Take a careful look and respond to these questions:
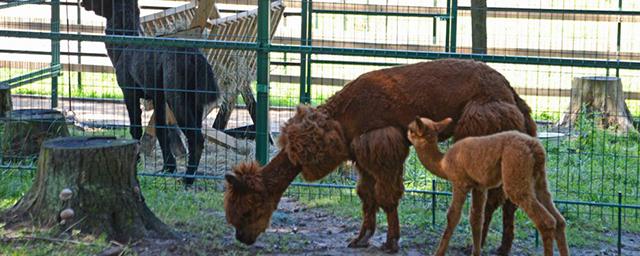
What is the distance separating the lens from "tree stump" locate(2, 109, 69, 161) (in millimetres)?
9891

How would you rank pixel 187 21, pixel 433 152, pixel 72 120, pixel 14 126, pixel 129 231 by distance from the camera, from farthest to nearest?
pixel 187 21 < pixel 72 120 < pixel 14 126 < pixel 129 231 < pixel 433 152

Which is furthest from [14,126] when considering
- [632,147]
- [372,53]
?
[632,147]

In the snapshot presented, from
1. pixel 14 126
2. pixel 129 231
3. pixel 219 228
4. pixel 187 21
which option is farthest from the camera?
pixel 187 21

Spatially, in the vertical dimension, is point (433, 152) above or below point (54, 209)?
above

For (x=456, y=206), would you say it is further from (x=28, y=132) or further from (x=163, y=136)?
(x=28, y=132)

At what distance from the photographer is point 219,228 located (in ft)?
25.4

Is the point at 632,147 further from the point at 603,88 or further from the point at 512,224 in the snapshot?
the point at 512,224

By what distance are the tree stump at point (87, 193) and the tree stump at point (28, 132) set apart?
2848 millimetres

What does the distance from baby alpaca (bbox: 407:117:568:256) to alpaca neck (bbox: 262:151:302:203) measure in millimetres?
962

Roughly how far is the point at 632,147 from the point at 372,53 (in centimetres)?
460

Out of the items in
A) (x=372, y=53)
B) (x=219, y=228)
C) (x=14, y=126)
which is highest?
(x=372, y=53)

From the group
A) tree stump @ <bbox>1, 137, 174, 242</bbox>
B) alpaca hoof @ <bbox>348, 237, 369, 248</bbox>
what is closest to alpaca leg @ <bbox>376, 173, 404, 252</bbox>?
alpaca hoof @ <bbox>348, 237, 369, 248</bbox>

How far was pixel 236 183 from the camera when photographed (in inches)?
273

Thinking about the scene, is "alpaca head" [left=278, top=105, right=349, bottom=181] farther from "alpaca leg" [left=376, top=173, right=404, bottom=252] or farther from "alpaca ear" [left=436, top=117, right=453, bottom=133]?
"alpaca ear" [left=436, top=117, right=453, bottom=133]
